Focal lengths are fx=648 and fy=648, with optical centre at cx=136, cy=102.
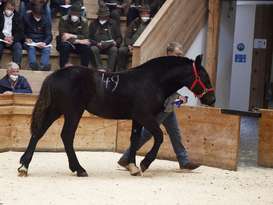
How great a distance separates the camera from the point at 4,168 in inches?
312

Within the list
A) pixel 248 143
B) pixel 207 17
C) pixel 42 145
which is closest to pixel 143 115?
pixel 42 145

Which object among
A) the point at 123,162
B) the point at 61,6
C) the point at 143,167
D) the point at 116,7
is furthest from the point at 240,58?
the point at 143,167

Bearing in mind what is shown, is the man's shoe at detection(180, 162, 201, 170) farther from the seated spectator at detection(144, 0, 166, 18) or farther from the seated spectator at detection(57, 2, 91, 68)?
the seated spectator at detection(144, 0, 166, 18)

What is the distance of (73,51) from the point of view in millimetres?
11258

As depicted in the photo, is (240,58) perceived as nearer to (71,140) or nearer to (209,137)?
(209,137)

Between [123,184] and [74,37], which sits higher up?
[74,37]

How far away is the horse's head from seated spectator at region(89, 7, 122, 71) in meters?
3.55

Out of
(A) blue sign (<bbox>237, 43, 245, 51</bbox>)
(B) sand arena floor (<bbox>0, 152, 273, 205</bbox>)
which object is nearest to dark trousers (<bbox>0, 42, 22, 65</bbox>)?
(B) sand arena floor (<bbox>0, 152, 273, 205</bbox>)

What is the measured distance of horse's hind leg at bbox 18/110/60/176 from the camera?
7.46 m

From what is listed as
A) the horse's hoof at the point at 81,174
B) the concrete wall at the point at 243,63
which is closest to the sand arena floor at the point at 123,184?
the horse's hoof at the point at 81,174

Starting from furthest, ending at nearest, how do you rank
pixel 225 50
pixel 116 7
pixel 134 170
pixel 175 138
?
pixel 225 50 < pixel 116 7 < pixel 175 138 < pixel 134 170

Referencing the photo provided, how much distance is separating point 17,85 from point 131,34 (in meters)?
2.74

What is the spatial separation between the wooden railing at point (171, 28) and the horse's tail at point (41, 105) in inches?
114

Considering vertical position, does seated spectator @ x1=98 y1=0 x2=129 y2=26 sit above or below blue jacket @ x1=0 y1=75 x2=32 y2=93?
above
